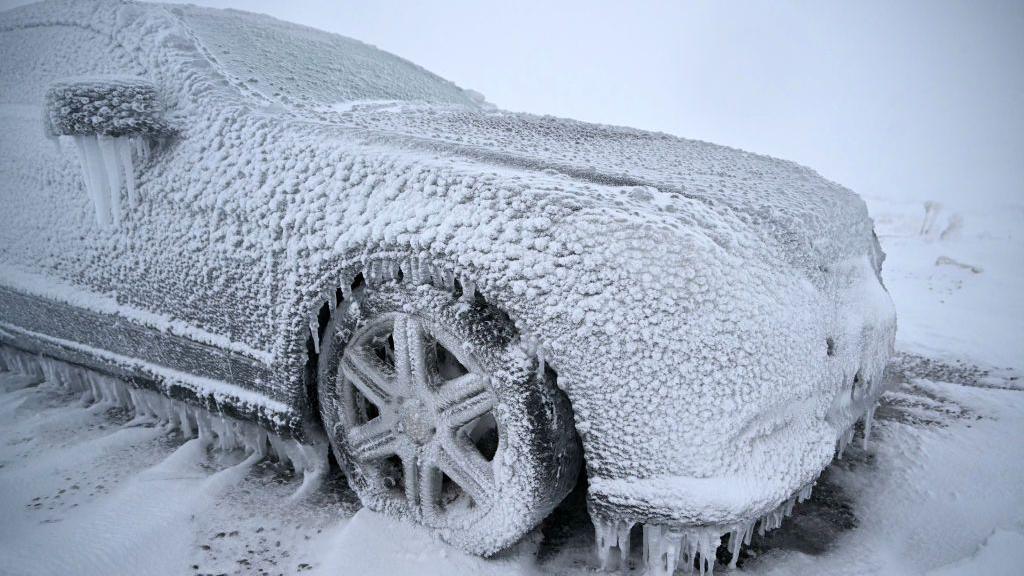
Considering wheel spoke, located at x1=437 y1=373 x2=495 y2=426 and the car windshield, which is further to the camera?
the car windshield

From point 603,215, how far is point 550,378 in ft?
1.35

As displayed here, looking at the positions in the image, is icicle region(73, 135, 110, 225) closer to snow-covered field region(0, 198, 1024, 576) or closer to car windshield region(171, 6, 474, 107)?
car windshield region(171, 6, 474, 107)

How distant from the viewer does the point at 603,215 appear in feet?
4.21

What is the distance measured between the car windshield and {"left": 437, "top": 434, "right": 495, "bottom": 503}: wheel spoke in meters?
1.22

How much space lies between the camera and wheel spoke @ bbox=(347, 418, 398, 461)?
1.59 m

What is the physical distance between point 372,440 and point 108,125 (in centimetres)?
125

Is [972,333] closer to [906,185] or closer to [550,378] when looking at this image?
[550,378]

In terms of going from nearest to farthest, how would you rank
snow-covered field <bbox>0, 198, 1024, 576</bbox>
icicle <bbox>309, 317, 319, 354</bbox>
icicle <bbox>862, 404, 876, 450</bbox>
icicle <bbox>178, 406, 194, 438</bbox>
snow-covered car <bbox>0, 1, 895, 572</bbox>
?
snow-covered car <bbox>0, 1, 895, 572</bbox> < snow-covered field <bbox>0, 198, 1024, 576</bbox> < icicle <bbox>309, 317, 319, 354</bbox> < icicle <bbox>862, 404, 876, 450</bbox> < icicle <bbox>178, 406, 194, 438</bbox>

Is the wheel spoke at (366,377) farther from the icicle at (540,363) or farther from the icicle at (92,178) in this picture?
the icicle at (92,178)

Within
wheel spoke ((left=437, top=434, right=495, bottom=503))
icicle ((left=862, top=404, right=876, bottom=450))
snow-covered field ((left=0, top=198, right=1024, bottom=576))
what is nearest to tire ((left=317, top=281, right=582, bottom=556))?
wheel spoke ((left=437, top=434, right=495, bottom=503))

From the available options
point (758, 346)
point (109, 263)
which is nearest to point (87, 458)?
point (109, 263)

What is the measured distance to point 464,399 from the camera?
1450mm

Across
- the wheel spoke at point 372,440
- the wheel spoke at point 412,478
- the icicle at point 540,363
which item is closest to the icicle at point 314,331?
the wheel spoke at point 372,440

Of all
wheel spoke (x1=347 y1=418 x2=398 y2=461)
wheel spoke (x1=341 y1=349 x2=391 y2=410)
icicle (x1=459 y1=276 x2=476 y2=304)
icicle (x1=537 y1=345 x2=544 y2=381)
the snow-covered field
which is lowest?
the snow-covered field
